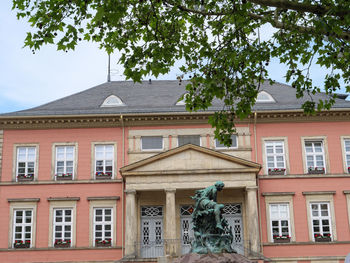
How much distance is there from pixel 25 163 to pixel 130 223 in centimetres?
684

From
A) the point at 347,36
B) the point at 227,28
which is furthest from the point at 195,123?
the point at 347,36

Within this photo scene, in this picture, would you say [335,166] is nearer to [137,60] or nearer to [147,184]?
[147,184]

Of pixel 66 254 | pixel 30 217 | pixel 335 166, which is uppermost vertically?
pixel 335 166

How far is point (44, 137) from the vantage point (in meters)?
28.1

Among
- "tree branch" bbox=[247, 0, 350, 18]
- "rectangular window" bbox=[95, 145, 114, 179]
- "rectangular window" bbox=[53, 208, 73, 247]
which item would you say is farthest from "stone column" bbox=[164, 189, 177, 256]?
"tree branch" bbox=[247, 0, 350, 18]

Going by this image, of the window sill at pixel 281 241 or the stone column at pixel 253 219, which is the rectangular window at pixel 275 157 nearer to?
the stone column at pixel 253 219

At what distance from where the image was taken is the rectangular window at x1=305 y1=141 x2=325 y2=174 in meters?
27.5

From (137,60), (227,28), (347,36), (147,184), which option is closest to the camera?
(347,36)

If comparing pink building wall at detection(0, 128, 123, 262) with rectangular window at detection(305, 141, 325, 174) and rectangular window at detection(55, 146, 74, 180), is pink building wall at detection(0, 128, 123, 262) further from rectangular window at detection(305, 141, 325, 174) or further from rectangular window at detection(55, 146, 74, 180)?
rectangular window at detection(305, 141, 325, 174)

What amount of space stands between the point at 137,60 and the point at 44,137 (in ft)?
56.3

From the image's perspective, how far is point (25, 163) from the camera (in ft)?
91.4

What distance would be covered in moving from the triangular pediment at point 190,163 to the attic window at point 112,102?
16.1ft

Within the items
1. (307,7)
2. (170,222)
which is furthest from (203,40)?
(170,222)

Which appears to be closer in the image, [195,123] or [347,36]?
[347,36]
